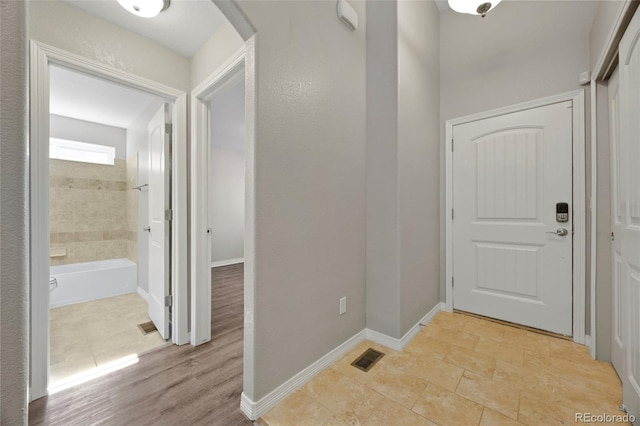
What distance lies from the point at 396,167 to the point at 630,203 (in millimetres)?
1226

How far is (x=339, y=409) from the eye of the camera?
1355 mm

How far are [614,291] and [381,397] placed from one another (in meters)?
1.61

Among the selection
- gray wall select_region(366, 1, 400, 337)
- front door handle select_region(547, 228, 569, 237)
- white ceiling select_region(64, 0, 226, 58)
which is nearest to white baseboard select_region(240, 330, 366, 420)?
gray wall select_region(366, 1, 400, 337)

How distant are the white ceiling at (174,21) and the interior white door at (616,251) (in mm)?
2794

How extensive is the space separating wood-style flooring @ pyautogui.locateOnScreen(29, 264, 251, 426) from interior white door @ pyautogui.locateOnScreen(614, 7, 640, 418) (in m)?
1.91

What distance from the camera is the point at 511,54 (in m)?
2.31

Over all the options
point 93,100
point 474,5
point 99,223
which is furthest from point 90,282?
point 474,5

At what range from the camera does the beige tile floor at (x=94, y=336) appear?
1.82 metres

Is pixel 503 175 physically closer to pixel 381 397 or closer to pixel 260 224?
pixel 381 397

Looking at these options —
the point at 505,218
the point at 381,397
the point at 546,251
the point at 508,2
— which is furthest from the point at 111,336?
the point at 508,2

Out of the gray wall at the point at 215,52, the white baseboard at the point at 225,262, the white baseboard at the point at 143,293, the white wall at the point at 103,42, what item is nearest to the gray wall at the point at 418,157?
the gray wall at the point at 215,52

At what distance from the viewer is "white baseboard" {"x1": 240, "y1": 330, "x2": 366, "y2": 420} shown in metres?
1.32

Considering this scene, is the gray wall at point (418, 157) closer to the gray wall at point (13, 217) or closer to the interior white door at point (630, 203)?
the interior white door at point (630, 203)

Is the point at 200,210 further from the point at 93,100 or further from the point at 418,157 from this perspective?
the point at 93,100
